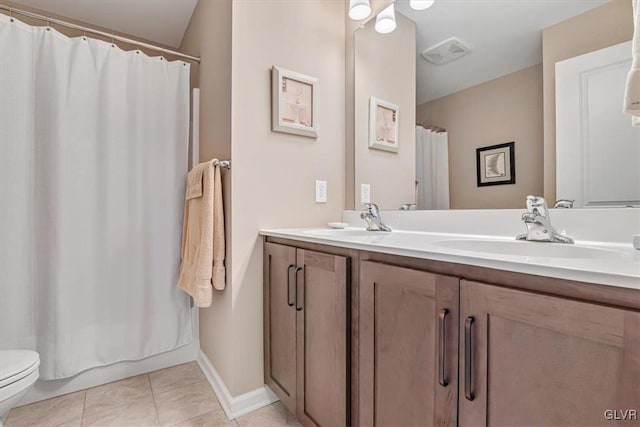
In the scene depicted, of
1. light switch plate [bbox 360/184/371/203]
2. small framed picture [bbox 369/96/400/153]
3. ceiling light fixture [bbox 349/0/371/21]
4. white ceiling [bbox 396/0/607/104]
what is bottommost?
light switch plate [bbox 360/184/371/203]

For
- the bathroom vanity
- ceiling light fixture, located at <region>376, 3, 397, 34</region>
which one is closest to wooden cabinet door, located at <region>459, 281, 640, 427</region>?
the bathroom vanity

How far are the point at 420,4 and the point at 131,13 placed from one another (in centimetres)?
188

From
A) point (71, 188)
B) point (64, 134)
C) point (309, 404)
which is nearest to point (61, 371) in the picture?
point (71, 188)

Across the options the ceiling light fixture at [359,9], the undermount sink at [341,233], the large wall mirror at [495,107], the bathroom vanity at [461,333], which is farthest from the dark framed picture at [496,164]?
the ceiling light fixture at [359,9]

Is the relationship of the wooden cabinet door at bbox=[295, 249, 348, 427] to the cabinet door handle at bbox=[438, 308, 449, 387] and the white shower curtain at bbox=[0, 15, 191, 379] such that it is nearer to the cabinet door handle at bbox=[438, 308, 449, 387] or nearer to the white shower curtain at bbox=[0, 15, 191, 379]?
the cabinet door handle at bbox=[438, 308, 449, 387]

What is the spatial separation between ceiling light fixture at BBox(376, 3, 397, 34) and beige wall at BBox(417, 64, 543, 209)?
1.72 ft

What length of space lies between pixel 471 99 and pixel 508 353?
1079mm

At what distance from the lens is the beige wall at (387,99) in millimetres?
1597

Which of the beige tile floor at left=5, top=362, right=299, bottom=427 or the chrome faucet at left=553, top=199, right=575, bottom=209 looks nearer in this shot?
the chrome faucet at left=553, top=199, right=575, bottom=209

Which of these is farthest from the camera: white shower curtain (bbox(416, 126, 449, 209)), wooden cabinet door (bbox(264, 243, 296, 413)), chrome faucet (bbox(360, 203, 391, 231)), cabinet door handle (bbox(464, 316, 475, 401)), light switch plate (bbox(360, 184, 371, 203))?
light switch plate (bbox(360, 184, 371, 203))

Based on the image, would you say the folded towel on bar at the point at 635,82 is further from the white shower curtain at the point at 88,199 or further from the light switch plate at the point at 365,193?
the white shower curtain at the point at 88,199

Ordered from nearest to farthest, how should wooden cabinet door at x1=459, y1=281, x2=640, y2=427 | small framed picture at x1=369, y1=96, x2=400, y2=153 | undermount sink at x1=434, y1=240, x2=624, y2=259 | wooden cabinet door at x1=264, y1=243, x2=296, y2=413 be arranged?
1. wooden cabinet door at x1=459, y1=281, x2=640, y2=427
2. undermount sink at x1=434, y1=240, x2=624, y2=259
3. wooden cabinet door at x1=264, y1=243, x2=296, y2=413
4. small framed picture at x1=369, y1=96, x2=400, y2=153

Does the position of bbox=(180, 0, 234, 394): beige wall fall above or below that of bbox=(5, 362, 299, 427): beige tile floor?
above

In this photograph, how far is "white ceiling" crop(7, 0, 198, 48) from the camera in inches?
77.2
